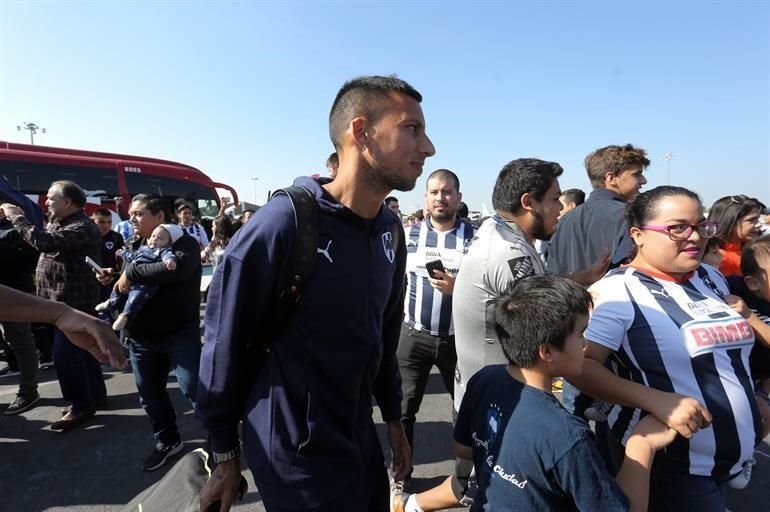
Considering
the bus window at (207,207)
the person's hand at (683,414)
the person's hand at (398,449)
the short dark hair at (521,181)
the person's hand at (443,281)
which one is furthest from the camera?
the bus window at (207,207)

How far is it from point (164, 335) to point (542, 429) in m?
2.68

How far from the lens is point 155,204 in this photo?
3.23 metres

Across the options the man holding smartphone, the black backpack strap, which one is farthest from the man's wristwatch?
the man holding smartphone

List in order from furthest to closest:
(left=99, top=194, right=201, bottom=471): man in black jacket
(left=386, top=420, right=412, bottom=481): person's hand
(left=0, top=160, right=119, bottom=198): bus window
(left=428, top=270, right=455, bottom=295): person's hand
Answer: (left=0, top=160, right=119, bottom=198): bus window → (left=99, top=194, right=201, bottom=471): man in black jacket → (left=428, top=270, right=455, bottom=295): person's hand → (left=386, top=420, right=412, bottom=481): person's hand

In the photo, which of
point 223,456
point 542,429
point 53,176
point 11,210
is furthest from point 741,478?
point 53,176

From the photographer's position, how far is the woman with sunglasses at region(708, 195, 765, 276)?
299cm

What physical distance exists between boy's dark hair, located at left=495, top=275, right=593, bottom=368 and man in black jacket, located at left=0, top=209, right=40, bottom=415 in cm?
443

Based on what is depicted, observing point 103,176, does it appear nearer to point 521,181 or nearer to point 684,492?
point 521,181

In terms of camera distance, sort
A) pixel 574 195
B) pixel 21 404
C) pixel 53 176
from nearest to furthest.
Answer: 1. pixel 21 404
2. pixel 574 195
3. pixel 53 176

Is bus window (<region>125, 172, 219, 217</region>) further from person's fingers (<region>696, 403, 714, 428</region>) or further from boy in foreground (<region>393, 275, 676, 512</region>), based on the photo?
person's fingers (<region>696, 403, 714, 428</region>)

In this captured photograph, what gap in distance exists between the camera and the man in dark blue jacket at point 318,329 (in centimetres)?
126

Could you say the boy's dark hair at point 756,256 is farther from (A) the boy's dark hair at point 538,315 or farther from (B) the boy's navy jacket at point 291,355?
(B) the boy's navy jacket at point 291,355

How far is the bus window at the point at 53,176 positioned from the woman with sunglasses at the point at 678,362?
563 inches

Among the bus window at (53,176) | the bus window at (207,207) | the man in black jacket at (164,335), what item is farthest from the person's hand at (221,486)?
the bus window at (207,207)
